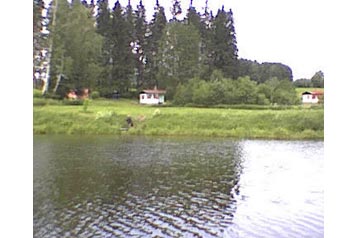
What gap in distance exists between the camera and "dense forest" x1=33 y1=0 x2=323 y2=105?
3.31m

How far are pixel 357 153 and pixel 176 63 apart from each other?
1.69 m

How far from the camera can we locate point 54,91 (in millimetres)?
3291

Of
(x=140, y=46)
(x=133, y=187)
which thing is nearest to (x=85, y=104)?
(x=140, y=46)

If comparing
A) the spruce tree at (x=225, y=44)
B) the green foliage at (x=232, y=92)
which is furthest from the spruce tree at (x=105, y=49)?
the spruce tree at (x=225, y=44)

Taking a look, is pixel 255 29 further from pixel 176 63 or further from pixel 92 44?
pixel 92 44

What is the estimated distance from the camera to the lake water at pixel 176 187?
290 centimetres

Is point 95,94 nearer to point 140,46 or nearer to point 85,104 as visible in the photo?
point 85,104

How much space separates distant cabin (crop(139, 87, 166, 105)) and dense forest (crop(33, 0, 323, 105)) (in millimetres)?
41

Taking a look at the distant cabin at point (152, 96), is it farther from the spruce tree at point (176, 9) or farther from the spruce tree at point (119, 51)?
the spruce tree at point (176, 9)

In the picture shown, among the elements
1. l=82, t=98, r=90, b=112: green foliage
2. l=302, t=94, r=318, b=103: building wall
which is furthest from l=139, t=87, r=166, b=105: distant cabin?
l=302, t=94, r=318, b=103: building wall

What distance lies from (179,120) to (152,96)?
289 mm

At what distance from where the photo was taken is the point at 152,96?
11.5 ft

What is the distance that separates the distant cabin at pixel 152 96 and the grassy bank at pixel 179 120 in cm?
5

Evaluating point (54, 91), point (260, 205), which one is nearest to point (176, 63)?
point (54, 91)
